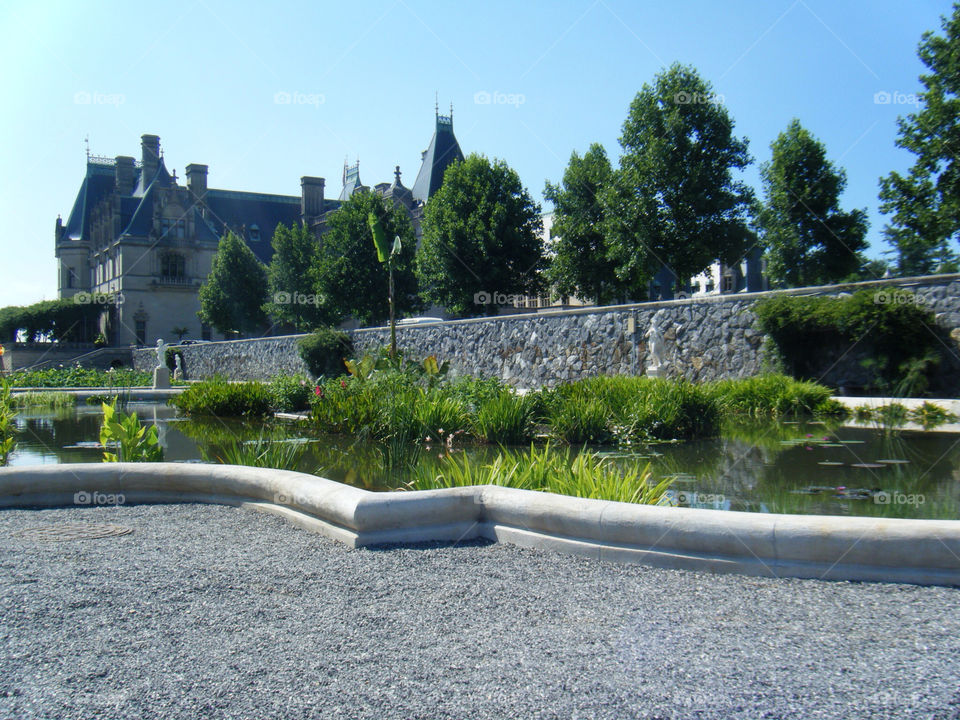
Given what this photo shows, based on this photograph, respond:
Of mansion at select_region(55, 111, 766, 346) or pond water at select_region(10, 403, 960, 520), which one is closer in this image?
pond water at select_region(10, 403, 960, 520)

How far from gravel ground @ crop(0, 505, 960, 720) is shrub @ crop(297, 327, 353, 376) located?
70.2ft

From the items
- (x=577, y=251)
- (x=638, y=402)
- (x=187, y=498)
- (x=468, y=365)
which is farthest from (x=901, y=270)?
(x=187, y=498)

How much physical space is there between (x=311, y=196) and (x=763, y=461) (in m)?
66.1

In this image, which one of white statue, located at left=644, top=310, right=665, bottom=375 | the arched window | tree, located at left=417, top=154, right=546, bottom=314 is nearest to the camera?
white statue, located at left=644, top=310, right=665, bottom=375

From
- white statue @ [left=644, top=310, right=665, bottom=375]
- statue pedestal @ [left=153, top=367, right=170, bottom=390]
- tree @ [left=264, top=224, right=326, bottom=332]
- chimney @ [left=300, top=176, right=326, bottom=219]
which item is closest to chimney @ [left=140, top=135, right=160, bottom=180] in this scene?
chimney @ [left=300, top=176, right=326, bottom=219]

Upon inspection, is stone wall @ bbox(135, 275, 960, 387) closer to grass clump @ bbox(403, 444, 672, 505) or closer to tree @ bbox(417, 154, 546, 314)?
grass clump @ bbox(403, 444, 672, 505)

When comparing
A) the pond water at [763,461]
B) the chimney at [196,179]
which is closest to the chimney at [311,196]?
the chimney at [196,179]

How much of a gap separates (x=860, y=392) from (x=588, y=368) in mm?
6547

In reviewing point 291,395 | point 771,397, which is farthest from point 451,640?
point 291,395

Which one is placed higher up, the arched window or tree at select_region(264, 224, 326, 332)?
the arched window

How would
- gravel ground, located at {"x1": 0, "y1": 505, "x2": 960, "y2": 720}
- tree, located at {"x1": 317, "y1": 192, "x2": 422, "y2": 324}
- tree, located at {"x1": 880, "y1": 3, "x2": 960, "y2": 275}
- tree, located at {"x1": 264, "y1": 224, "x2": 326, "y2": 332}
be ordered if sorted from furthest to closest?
tree, located at {"x1": 264, "y1": 224, "x2": 326, "y2": 332} → tree, located at {"x1": 317, "y1": 192, "x2": 422, "y2": 324} → tree, located at {"x1": 880, "y1": 3, "x2": 960, "y2": 275} → gravel ground, located at {"x1": 0, "y1": 505, "x2": 960, "y2": 720}

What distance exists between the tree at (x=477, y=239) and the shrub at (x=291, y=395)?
766 inches

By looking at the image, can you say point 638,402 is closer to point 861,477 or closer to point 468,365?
point 861,477

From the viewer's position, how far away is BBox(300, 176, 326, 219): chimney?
224 feet
